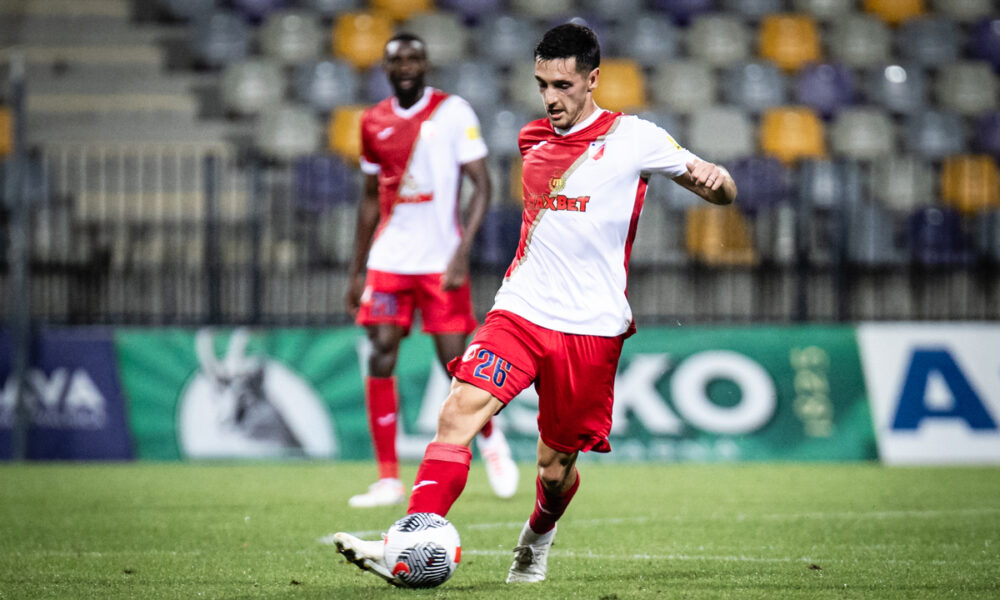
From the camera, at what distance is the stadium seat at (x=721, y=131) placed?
14.7 m

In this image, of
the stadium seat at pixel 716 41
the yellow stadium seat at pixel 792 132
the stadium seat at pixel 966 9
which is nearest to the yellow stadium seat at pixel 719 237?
the yellow stadium seat at pixel 792 132

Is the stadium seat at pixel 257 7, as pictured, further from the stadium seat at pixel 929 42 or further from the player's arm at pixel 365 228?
the player's arm at pixel 365 228

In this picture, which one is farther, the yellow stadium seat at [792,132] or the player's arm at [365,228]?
the yellow stadium seat at [792,132]

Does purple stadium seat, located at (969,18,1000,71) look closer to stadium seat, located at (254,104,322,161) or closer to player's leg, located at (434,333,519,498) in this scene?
stadium seat, located at (254,104,322,161)

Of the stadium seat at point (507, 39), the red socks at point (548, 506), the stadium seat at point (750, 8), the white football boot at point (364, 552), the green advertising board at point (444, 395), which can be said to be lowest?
the green advertising board at point (444, 395)

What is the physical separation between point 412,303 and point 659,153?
131 inches

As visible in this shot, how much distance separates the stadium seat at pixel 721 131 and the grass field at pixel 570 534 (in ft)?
17.7

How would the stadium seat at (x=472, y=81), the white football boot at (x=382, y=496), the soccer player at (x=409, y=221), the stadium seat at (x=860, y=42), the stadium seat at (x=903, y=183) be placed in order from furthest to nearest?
the stadium seat at (x=860, y=42)
the stadium seat at (x=472, y=81)
the stadium seat at (x=903, y=183)
the soccer player at (x=409, y=221)
the white football boot at (x=382, y=496)

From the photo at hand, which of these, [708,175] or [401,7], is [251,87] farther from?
[708,175]

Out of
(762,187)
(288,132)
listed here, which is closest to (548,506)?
(762,187)

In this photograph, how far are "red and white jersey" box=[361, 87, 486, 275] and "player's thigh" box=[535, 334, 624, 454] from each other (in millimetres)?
3107

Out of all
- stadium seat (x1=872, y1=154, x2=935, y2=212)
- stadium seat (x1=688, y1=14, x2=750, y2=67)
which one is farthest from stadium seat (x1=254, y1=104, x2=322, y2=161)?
stadium seat (x1=872, y1=154, x2=935, y2=212)

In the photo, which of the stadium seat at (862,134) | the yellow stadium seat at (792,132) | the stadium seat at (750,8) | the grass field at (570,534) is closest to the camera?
the grass field at (570,534)

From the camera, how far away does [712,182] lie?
14.9ft
